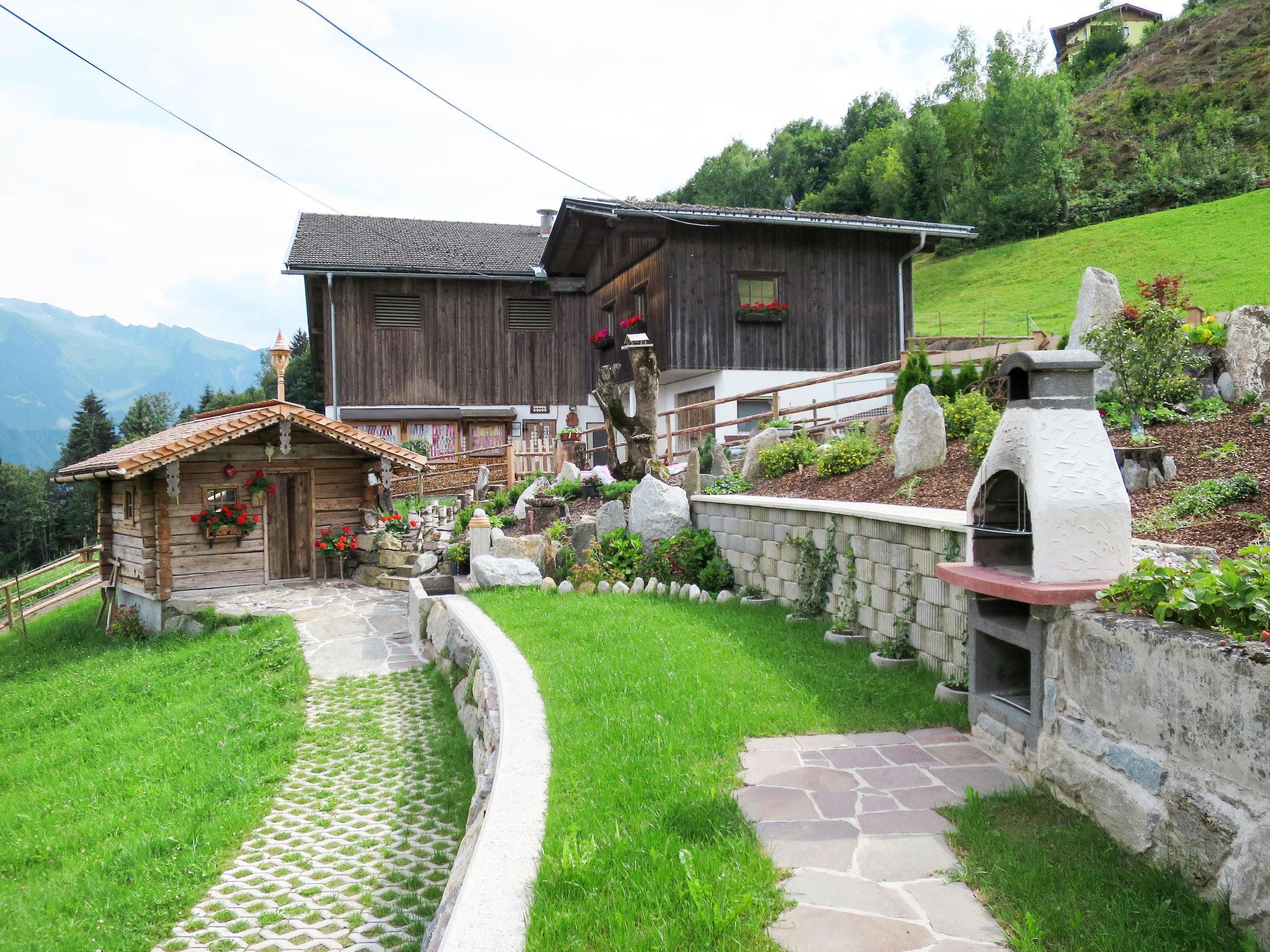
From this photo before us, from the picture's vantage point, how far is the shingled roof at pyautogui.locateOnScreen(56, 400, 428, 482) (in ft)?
41.4

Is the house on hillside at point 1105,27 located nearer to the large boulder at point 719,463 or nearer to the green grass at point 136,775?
the large boulder at point 719,463

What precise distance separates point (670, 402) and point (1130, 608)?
18.3 m

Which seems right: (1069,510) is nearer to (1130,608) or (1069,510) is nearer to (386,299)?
(1130,608)

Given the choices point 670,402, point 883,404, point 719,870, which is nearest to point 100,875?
point 719,870

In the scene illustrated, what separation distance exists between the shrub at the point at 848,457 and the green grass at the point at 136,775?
642 centimetres

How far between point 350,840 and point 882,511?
456 cm

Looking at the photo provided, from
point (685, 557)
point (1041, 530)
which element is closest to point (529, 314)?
point (685, 557)

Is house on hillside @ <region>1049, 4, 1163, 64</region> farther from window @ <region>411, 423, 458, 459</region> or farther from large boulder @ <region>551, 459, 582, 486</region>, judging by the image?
large boulder @ <region>551, 459, 582, 486</region>

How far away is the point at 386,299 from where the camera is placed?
76.0 feet

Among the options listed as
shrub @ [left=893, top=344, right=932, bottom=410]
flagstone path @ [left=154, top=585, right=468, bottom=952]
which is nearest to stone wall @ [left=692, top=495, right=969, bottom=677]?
shrub @ [left=893, top=344, right=932, bottom=410]

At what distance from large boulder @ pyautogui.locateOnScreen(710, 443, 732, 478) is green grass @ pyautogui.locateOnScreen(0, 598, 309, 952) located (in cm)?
593

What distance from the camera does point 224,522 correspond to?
13.9 metres

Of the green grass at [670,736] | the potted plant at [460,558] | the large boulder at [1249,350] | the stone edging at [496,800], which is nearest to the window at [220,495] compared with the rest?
the potted plant at [460,558]

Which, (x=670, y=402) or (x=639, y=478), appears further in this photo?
(x=670, y=402)
